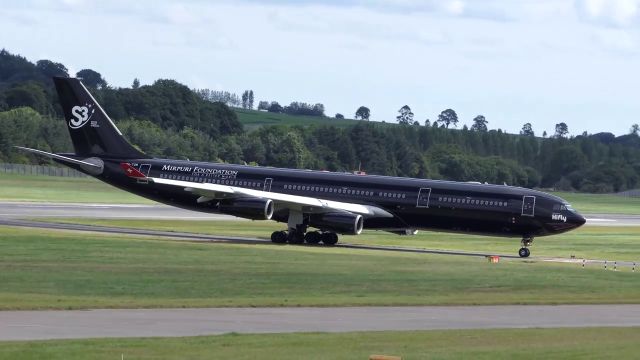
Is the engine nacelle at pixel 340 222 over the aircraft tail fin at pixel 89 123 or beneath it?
beneath

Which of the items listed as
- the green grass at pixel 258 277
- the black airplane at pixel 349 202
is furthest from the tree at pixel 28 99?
the green grass at pixel 258 277

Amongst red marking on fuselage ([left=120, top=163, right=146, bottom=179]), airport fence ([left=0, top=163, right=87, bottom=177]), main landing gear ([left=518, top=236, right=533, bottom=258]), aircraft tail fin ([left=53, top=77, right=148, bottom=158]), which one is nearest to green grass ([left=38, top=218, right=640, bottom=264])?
main landing gear ([left=518, top=236, right=533, bottom=258])

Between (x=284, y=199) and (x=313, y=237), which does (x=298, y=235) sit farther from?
(x=284, y=199)

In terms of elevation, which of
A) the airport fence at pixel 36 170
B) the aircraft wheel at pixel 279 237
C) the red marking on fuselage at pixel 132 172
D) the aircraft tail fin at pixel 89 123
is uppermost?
the aircraft tail fin at pixel 89 123

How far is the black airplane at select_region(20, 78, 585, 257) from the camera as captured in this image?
57312mm

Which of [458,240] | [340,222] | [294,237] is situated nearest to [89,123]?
[294,237]

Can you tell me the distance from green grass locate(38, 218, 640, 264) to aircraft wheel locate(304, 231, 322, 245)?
311cm

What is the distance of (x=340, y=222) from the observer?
57156 mm

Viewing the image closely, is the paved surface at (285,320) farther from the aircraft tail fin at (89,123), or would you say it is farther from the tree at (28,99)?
the tree at (28,99)

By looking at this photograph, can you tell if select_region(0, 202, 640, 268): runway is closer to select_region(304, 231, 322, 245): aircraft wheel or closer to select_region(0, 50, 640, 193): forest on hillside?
select_region(304, 231, 322, 245): aircraft wheel

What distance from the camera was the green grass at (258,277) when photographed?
34.7 m

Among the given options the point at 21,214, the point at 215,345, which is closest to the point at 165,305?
the point at 215,345

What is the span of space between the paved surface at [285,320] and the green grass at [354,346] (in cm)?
109

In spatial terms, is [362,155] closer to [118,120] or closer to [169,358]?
[118,120]
